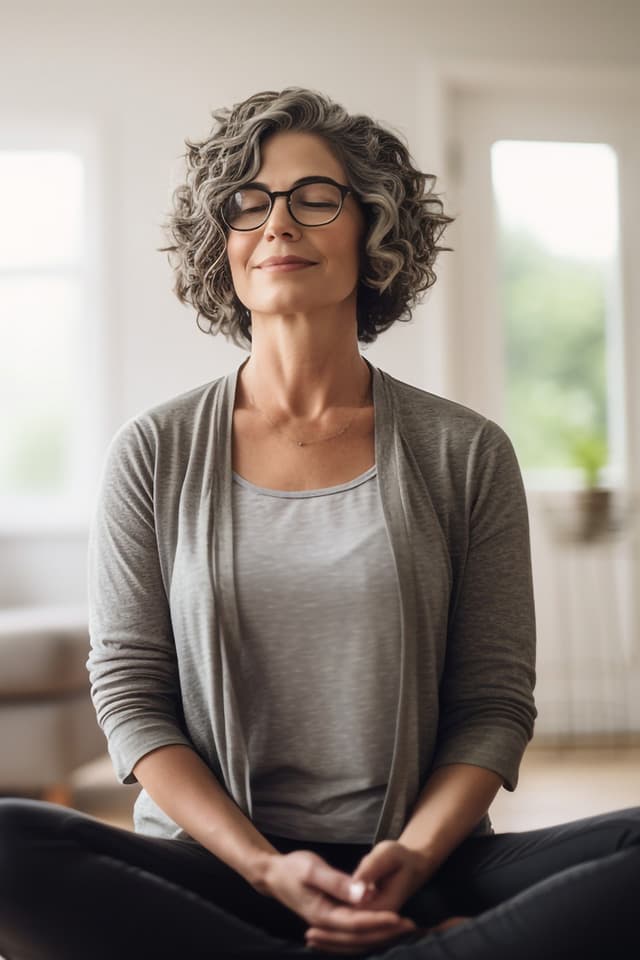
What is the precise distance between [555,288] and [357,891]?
10.8ft

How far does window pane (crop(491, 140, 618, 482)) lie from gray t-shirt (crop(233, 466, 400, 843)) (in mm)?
Result: 2842

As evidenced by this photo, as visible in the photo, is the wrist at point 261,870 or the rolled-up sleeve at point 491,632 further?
the rolled-up sleeve at point 491,632

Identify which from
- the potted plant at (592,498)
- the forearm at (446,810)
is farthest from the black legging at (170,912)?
the potted plant at (592,498)

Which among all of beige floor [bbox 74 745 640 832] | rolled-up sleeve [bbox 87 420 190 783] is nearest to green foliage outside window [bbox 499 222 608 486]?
beige floor [bbox 74 745 640 832]

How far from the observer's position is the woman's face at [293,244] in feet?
4.66

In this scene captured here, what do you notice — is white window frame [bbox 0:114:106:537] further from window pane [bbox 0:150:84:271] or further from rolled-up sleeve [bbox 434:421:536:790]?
rolled-up sleeve [bbox 434:421:536:790]

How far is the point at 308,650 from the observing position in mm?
1269

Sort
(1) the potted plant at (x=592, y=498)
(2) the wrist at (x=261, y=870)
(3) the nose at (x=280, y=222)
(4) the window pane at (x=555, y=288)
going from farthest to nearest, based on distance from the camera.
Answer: (4) the window pane at (x=555, y=288), (1) the potted plant at (x=592, y=498), (3) the nose at (x=280, y=222), (2) the wrist at (x=261, y=870)

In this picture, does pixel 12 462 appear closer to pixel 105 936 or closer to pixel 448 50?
pixel 448 50

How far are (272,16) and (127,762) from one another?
10.9ft

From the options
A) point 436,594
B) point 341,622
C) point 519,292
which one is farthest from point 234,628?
point 519,292

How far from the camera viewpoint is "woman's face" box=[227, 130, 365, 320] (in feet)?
4.66

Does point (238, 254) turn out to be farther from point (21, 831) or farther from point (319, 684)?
point (21, 831)

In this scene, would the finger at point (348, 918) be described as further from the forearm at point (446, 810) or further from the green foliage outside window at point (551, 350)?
the green foliage outside window at point (551, 350)
